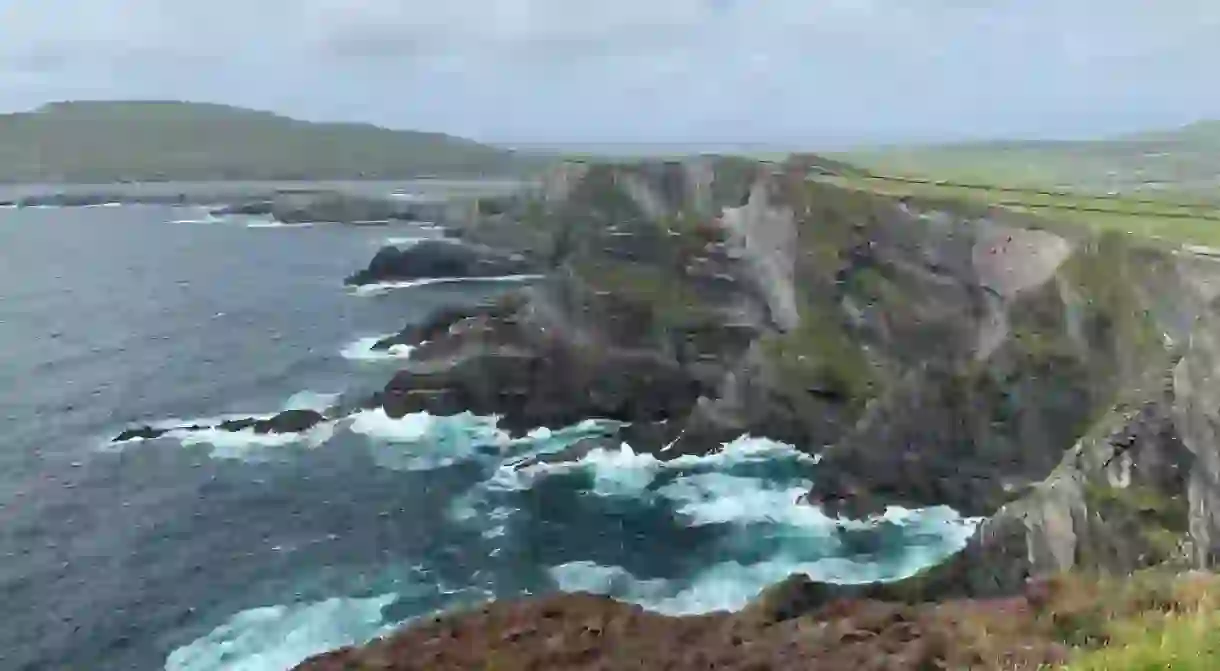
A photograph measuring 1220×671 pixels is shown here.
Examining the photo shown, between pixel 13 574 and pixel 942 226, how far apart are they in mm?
40585

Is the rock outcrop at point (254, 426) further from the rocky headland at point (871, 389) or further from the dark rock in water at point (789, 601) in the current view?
the dark rock in water at point (789, 601)

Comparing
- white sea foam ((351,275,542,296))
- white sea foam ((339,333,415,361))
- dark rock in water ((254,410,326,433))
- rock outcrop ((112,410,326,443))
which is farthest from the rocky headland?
white sea foam ((351,275,542,296))

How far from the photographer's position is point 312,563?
3650 cm

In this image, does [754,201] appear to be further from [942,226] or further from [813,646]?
[813,646]

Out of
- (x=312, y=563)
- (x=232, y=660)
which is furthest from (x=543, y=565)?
(x=232, y=660)

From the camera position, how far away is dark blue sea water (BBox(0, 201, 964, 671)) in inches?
1284

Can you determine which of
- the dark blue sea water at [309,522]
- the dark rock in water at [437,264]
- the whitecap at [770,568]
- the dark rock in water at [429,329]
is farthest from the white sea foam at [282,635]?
the dark rock in water at [437,264]

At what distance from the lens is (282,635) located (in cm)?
3136

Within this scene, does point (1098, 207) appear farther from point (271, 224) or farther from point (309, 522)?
point (271, 224)

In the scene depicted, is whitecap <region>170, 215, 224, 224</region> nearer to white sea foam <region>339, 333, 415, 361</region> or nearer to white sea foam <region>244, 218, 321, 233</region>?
white sea foam <region>244, 218, 321, 233</region>

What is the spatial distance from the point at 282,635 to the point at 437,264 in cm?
6886

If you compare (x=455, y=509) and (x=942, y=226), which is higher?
(x=942, y=226)

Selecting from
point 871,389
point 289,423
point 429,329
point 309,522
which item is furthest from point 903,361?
point 429,329

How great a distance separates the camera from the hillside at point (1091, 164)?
62.5 meters
